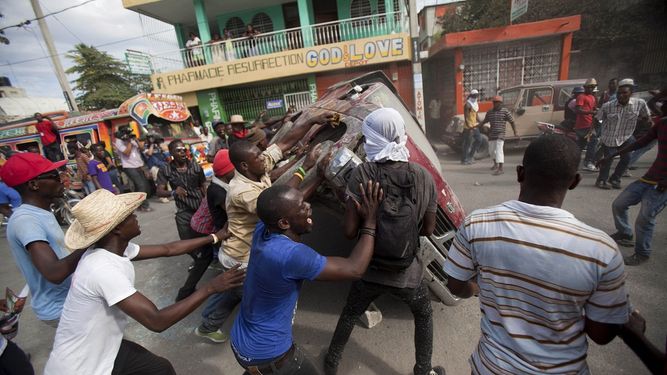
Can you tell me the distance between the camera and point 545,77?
12.6 m

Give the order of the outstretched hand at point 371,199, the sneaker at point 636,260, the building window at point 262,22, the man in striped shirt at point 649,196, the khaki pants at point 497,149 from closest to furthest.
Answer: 1. the outstretched hand at point 371,199
2. the man in striped shirt at point 649,196
3. the sneaker at point 636,260
4. the khaki pants at point 497,149
5. the building window at point 262,22

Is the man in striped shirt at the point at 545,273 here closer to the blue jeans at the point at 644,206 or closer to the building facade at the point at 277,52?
the blue jeans at the point at 644,206

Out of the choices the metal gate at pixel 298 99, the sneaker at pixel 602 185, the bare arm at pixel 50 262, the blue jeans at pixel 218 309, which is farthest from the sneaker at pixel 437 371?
the metal gate at pixel 298 99

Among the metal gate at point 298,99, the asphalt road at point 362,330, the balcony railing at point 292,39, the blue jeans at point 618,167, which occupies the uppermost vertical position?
the balcony railing at point 292,39

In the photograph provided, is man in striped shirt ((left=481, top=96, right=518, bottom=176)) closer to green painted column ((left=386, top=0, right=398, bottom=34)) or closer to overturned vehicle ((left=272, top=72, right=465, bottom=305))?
overturned vehicle ((left=272, top=72, right=465, bottom=305))

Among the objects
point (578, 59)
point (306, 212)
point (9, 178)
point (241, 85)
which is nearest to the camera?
point (306, 212)

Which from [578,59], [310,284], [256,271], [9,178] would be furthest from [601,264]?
[578,59]

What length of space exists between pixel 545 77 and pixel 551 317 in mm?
14925

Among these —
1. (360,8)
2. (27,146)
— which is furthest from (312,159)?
(360,8)

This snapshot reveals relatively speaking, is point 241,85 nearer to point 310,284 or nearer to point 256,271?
point 310,284

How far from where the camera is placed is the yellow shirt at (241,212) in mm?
2189

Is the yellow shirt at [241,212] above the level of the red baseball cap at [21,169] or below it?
below

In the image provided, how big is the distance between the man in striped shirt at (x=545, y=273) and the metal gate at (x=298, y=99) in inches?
509

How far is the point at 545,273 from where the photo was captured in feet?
3.45
